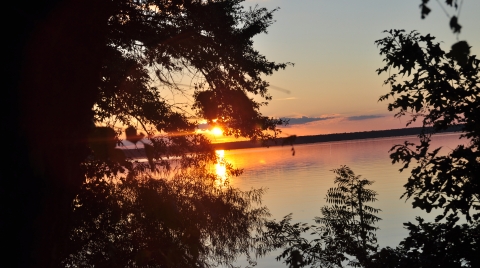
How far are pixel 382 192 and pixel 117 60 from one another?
2673 centimetres

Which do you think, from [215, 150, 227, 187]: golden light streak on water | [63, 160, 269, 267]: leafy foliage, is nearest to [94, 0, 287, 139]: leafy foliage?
[63, 160, 269, 267]: leafy foliage

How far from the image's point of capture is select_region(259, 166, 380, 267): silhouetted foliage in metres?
7.00

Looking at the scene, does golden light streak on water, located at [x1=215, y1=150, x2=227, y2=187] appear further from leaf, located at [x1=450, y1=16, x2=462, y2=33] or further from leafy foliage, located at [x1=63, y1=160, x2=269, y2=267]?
leaf, located at [x1=450, y1=16, x2=462, y2=33]

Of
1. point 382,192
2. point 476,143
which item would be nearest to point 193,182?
point 476,143

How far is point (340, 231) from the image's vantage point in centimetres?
723

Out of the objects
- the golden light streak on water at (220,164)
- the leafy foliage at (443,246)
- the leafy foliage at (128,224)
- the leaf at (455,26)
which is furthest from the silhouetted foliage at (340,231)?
the leaf at (455,26)

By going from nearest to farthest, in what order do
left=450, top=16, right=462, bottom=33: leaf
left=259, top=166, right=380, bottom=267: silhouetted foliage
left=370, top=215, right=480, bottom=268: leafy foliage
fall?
1. left=450, top=16, right=462, bottom=33: leaf
2. left=370, top=215, right=480, bottom=268: leafy foliage
3. left=259, top=166, right=380, bottom=267: silhouetted foliage

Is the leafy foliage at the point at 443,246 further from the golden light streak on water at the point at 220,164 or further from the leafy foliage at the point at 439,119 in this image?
the golden light streak on water at the point at 220,164

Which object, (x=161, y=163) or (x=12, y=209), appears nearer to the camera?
(x=12, y=209)

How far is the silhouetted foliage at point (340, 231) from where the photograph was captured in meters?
7.00

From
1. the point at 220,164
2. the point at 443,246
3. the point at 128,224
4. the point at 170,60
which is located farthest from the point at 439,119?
the point at 220,164

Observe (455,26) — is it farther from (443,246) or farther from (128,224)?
(128,224)

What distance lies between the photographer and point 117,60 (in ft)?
21.2

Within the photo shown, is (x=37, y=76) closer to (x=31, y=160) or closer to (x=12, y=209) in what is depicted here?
(x=31, y=160)
